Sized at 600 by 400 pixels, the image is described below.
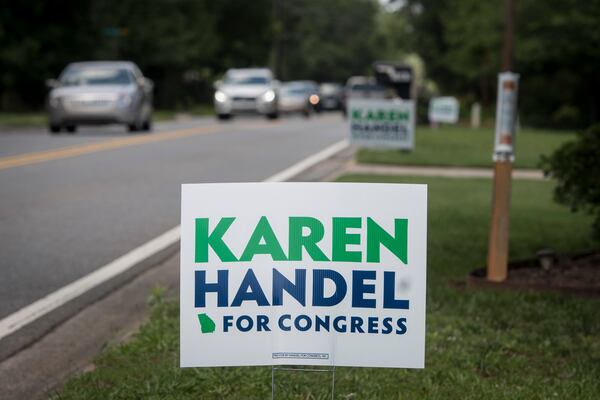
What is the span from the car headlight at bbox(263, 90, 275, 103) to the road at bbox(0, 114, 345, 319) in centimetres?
1101

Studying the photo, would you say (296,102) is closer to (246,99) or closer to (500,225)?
(246,99)

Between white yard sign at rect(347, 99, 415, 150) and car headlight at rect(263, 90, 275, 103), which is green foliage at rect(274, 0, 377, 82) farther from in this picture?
white yard sign at rect(347, 99, 415, 150)

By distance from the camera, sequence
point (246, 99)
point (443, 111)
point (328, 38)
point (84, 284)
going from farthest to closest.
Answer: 1. point (328, 38)
2. point (246, 99)
3. point (443, 111)
4. point (84, 284)

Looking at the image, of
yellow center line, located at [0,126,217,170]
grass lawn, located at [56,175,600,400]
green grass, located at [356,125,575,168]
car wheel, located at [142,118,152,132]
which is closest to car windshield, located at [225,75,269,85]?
green grass, located at [356,125,575,168]

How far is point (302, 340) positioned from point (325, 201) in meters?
0.53

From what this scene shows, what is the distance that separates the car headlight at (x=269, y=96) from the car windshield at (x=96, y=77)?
11038 mm

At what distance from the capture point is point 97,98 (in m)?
24.1

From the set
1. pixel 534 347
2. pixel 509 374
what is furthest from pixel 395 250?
pixel 534 347

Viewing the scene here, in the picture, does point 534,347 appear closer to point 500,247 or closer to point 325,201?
point 500,247

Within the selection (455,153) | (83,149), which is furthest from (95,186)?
(455,153)

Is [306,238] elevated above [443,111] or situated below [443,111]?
above

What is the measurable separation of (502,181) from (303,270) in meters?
3.23

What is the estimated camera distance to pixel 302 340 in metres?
4.30

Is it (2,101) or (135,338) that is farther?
(2,101)
